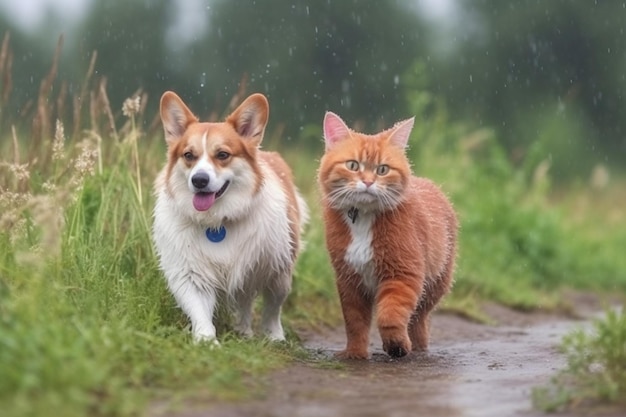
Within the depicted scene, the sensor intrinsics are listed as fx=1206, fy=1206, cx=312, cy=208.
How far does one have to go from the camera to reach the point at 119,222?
792cm

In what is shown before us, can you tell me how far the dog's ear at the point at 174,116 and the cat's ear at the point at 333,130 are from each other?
0.78 metres

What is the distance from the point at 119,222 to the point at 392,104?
71.8ft

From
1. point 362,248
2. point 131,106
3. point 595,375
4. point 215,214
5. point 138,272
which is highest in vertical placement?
point 131,106

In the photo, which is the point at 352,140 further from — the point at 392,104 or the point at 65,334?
the point at 392,104

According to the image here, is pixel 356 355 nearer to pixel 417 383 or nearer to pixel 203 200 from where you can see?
pixel 417 383

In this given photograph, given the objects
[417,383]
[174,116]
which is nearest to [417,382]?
[417,383]

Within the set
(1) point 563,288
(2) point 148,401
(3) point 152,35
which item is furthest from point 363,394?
(3) point 152,35

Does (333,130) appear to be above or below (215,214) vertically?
above

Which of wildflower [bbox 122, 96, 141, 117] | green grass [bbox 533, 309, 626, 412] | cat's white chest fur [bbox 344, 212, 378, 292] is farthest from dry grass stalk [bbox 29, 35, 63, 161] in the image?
green grass [bbox 533, 309, 626, 412]

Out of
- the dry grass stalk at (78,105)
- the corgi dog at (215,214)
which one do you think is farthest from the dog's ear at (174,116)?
the dry grass stalk at (78,105)

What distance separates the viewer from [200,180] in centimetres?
662

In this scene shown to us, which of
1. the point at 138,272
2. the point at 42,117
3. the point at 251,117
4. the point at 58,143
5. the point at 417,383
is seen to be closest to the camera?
the point at 417,383

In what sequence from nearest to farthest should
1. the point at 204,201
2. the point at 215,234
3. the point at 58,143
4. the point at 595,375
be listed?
1. the point at 595,375
2. the point at 204,201
3. the point at 215,234
4. the point at 58,143

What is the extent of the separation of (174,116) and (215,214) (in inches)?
26.1
